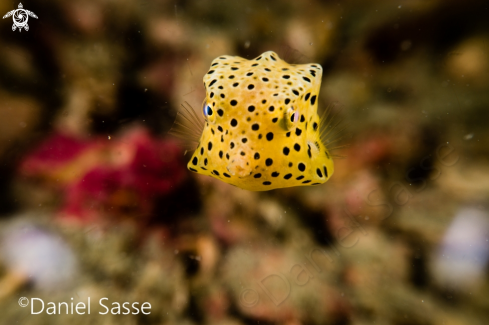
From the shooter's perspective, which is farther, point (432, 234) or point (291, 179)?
point (432, 234)

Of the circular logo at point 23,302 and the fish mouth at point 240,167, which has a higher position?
the fish mouth at point 240,167

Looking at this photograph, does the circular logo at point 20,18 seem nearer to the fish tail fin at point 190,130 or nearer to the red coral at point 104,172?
the red coral at point 104,172

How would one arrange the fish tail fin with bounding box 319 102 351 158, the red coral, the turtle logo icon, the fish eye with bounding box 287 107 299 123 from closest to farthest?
the fish eye with bounding box 287 107 299 123 → the fish tail fin with bounding box 319 102 351 158 → the turtle logo icon → the red coral

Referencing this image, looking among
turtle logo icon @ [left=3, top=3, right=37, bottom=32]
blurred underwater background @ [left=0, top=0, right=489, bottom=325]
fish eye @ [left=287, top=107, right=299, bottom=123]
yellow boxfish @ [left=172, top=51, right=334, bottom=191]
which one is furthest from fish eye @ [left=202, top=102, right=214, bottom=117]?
turtle logo icon @ [left=3, top=3, right=37, bottom=32]

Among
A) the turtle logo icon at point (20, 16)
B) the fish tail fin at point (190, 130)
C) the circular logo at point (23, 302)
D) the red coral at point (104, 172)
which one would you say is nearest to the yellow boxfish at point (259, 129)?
the fish tail fin at point (190, 130)

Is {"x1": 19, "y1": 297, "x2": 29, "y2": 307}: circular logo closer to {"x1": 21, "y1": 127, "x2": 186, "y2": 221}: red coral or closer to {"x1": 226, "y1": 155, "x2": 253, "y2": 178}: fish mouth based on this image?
{"x1": 21, "y1": 127, "x2": 186, "y2": 221}: red coral

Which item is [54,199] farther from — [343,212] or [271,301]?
[343,212]

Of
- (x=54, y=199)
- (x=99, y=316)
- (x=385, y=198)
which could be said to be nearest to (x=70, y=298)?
(x=99, y=316)
